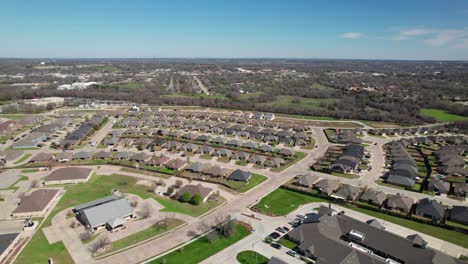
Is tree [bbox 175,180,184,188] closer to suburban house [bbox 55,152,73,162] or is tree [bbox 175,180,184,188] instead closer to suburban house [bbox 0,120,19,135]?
suburban house [bbox 55,152,73,162]

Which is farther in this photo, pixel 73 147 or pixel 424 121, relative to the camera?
pixel 424 121

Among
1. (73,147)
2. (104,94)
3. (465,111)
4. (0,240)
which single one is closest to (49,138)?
(73,147)

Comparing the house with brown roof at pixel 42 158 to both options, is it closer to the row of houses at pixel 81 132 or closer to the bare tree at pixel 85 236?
the row of houses at pixel 81 132

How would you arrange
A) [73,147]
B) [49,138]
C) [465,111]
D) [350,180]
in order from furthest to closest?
[465,111]
[49,138]
[73,147]
[350,180]

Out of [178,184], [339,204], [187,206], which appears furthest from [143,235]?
[339,204]

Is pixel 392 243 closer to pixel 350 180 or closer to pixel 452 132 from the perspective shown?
pixel 350 180

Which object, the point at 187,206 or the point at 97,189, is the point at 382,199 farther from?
the point at 97,189
